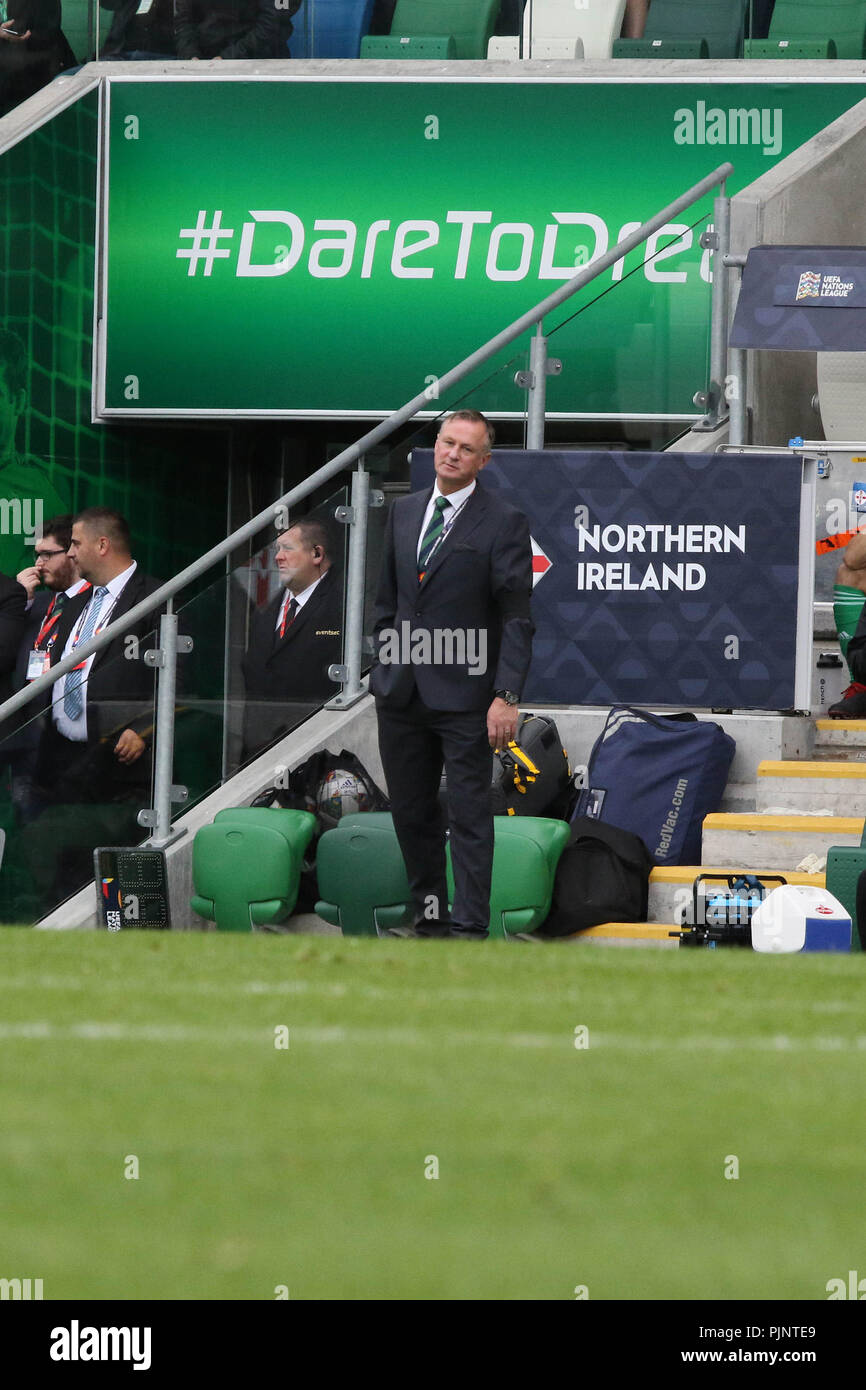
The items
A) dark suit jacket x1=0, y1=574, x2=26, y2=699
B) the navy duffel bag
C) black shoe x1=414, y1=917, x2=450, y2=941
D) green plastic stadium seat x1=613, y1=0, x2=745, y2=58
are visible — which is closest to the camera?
black shoe x1=414, y1=917, x2=450, y2=941

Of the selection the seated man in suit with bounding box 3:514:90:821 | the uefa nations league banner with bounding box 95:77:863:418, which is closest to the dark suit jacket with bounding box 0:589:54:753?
the seated man in suit with bounding box 3:514:90:821

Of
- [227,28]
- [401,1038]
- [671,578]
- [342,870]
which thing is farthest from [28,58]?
[401,1038]

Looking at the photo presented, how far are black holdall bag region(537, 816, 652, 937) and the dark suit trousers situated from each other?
133 centimetres

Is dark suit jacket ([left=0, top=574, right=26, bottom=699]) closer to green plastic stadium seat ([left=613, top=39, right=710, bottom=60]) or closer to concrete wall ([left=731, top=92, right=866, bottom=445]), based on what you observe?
concrete wall ([left=731, top=92, right=866, bottom=445])

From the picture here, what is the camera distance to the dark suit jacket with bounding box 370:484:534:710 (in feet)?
21.3

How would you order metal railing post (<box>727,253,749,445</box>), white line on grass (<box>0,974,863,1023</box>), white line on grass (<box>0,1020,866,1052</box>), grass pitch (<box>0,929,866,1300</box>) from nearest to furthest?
grass pitch (<box>0,929,866,1300</box>)
white line on grass (<box>0,1020,866,1052</box>)
white line on grass (<box>0,974,863,1023</box>)
metal railing post (<box>727,253,749,445</box>)

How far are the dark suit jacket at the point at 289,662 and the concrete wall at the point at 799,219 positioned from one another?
2760mm

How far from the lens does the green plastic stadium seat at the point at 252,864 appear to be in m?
8.28

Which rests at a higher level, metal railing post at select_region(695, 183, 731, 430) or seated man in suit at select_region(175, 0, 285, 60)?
seated man in suit at select_region(175, 0, 285, 60)

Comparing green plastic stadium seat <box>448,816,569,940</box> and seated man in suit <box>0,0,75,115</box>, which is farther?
seated man in suit <box>0,0,75,115</box>

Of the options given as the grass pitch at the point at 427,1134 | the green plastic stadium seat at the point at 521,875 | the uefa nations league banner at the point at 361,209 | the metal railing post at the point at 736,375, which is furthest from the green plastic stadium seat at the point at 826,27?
the grass pitch at the point at 427,1134

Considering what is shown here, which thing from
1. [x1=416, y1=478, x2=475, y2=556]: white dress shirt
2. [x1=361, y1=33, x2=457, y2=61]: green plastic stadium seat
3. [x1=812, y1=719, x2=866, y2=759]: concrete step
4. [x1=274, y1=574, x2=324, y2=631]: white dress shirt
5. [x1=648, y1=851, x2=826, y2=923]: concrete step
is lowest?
[x1=648, y1=851, x2=826, y2=923]: concrete step
